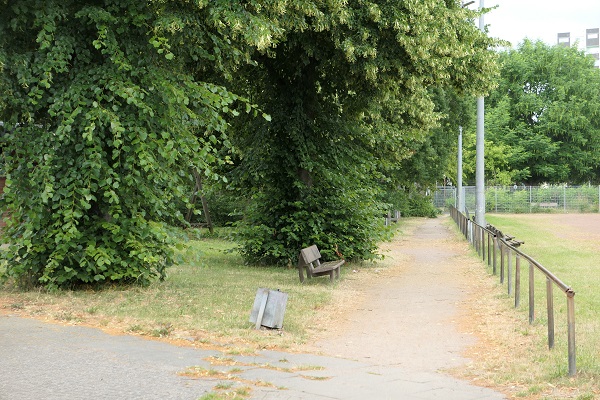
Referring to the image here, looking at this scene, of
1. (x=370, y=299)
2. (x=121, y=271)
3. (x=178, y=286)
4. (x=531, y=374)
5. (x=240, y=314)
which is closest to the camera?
(x=531, y=374)

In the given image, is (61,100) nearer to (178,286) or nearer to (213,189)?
(178,286)

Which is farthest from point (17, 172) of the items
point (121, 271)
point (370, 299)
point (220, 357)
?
point (370, 299)

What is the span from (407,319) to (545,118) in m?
76.2

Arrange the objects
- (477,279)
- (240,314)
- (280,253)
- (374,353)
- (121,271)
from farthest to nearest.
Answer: (280,253) → (477,279) → (121,271) → (240,314) → (374,353)

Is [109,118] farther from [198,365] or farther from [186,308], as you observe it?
[198,365]

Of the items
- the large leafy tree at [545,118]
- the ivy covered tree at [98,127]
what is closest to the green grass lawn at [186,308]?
the ivy covered tree at [98,127]

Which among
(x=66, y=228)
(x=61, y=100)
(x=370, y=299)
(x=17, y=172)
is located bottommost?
(x=370, y=299)

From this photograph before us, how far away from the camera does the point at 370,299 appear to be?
1532 centimetres

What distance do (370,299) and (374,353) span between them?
5.37 metres

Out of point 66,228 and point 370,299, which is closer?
point 66,228

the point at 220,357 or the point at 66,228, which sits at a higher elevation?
the point at 66,228

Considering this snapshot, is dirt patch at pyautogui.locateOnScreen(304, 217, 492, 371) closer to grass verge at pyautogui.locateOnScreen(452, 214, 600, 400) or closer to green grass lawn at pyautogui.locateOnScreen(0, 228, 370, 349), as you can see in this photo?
grass verge at pyautogui.locateOnScreen(452, 214, 600, 400)

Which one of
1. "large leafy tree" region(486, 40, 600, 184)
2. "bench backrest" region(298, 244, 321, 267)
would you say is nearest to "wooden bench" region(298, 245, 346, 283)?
"bench backrest" region(298, 244, 321, 267)

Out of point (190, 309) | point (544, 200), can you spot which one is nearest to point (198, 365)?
point (190, 309)
